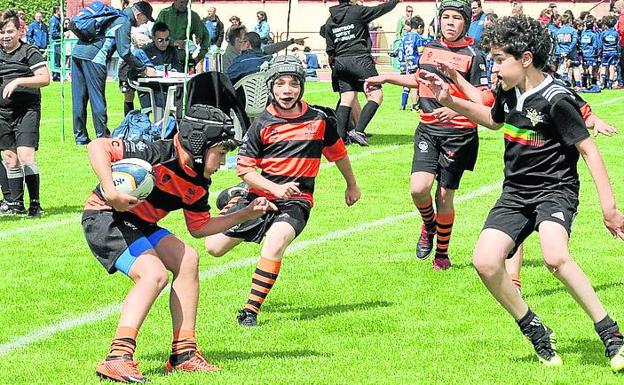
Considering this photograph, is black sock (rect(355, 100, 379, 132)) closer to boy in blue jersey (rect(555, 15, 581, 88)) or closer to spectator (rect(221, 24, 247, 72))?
spectator (rect(221, 24, 247, 72))

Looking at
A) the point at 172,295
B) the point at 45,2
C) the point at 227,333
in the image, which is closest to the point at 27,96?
the point at 227,333

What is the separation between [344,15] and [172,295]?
12.6 metres

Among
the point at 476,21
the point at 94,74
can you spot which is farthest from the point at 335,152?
the point at 476,21

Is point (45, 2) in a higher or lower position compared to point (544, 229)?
lower

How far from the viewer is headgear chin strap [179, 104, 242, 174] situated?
255 inches

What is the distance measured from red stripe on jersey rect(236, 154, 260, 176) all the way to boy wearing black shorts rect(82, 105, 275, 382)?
1.50m

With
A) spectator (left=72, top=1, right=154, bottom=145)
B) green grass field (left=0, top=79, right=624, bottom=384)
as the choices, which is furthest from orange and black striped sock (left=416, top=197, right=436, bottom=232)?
spectator (left=72, top=1, right=154, bottom=145)

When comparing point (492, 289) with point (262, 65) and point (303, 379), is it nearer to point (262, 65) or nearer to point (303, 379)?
point (303, 379)

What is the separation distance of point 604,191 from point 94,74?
13.5m

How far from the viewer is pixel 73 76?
19344 mm

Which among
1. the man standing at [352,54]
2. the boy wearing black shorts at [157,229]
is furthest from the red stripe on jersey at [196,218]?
the man standing at [352,54]

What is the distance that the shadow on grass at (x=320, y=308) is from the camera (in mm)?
8406

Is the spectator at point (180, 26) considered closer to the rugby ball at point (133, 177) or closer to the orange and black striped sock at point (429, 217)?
the orange and black striped sock at point (429, 217)

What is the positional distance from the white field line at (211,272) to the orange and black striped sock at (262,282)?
1039 mm
